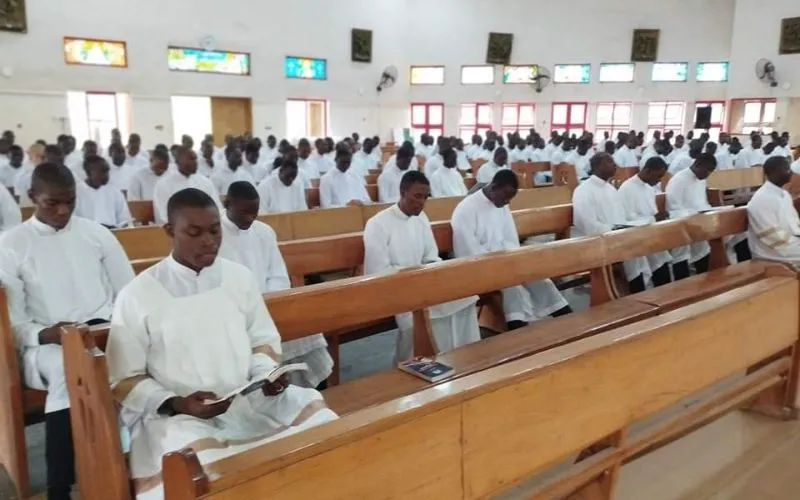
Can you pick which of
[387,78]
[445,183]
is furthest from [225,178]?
[387,78]

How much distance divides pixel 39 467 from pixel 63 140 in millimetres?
8436

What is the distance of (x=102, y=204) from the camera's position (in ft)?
21.3

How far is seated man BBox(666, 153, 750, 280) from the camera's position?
577cm

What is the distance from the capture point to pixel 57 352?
2562 mm

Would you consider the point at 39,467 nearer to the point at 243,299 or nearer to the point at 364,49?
the point at 243,299

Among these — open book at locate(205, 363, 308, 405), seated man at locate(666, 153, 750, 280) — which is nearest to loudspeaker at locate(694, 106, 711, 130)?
seated man at locate(666, 153, 750, 280)

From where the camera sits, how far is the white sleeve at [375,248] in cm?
387

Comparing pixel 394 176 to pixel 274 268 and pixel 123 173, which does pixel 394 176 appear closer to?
pixel 123 173

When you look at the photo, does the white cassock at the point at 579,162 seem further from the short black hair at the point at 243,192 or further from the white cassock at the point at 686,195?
the short black hair at the point at 243,192

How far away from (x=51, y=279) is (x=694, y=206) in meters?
5.77

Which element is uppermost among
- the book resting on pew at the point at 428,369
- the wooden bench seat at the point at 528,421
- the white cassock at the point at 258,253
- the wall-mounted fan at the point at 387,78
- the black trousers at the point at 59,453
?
the wall-mounted fan at the point at 387,78

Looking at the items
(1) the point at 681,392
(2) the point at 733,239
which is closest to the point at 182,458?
(1) the point at 681,392

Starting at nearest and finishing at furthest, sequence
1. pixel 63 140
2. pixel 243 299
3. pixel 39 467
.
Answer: pixel 243 299 < pixel 39 467 < pixel 63 140

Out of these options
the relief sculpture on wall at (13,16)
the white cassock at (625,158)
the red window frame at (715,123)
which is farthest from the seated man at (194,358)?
the red window frame at (715,123)
